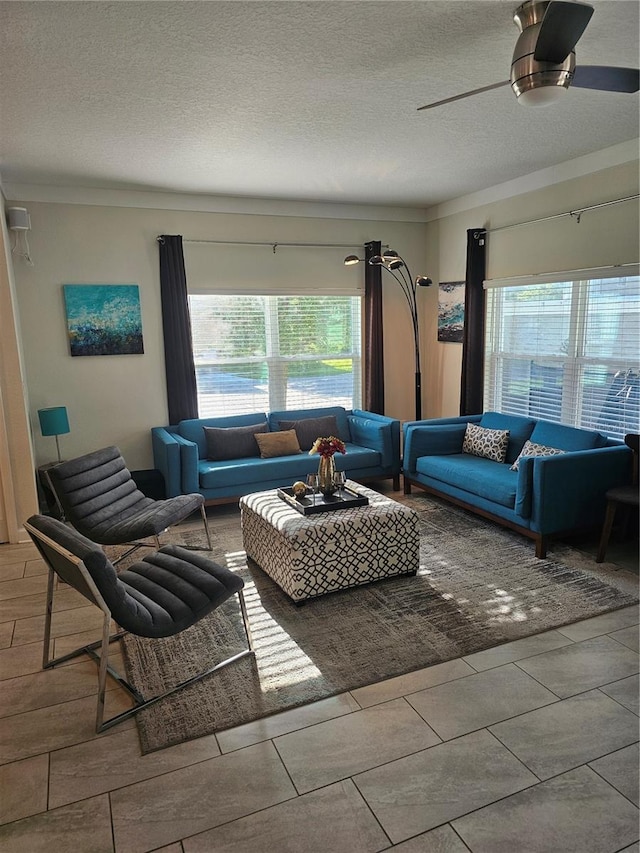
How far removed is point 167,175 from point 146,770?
407 centimetres

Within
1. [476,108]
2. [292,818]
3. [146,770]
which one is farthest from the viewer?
[476,108]

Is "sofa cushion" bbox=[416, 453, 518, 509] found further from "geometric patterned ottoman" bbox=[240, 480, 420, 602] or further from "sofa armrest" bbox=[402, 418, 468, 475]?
"geometric patterned ottoman" bbox=[240, 480, 420, 602]

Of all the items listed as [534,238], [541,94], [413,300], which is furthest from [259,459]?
[541,94]

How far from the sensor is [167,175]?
4523mm

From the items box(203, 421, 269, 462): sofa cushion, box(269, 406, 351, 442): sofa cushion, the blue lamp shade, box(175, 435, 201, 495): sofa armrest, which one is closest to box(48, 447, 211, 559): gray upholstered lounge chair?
box(175, 435, 201, 495): sofa armrest

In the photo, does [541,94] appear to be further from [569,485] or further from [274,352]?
[274,352]

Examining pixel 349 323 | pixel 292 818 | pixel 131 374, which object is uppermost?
pixel 349 323

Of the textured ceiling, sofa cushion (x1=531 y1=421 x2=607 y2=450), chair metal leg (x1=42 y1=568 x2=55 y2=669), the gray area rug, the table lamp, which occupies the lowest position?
the gray area rug

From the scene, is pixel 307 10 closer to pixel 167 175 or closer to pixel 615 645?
pixel 167 175

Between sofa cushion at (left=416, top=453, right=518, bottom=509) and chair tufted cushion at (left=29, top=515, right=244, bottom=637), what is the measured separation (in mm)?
2176

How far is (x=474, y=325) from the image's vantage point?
217 inches

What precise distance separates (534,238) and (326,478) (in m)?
2.91

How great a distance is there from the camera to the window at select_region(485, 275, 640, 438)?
423 cm

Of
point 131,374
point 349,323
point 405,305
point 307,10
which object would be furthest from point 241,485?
point 307,10
